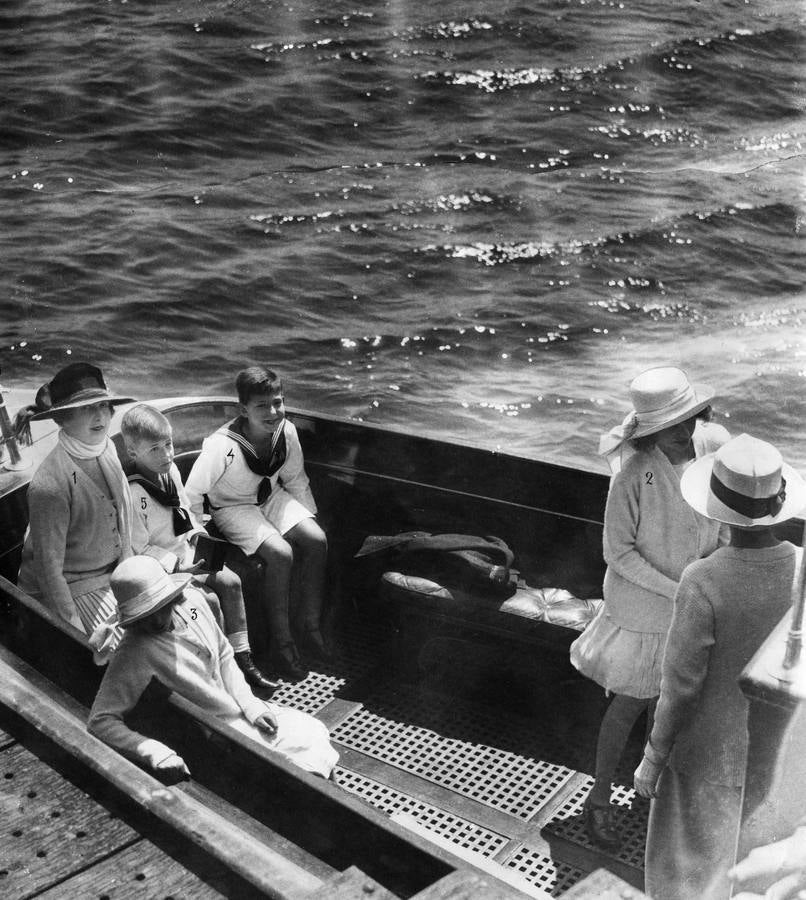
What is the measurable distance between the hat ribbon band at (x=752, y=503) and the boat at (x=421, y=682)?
1.24 m

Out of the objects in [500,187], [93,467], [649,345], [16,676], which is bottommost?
[649,345]

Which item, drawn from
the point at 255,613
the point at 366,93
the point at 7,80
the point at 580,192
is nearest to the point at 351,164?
the point at 366,93

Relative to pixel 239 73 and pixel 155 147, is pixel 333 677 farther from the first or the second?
pixel 239 73

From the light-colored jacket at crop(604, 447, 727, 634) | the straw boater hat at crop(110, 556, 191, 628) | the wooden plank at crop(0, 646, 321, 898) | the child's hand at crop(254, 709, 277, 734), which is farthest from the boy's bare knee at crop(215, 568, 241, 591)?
the light-colored jacket at crop(604, 447, 727, 634)

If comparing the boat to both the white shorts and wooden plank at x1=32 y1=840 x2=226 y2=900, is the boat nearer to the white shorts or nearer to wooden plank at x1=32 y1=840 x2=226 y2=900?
the white shorts

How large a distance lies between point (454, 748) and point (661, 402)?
1.91 m

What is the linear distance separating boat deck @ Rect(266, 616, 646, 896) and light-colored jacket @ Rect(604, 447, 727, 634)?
3.01 ft

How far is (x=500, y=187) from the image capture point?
19.3m

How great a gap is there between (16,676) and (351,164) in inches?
659

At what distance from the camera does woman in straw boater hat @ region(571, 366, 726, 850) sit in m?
4.07

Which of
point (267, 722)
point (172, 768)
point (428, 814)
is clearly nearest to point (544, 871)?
point (428, 814)

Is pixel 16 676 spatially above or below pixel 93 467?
below

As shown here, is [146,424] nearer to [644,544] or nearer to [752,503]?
[644,544]

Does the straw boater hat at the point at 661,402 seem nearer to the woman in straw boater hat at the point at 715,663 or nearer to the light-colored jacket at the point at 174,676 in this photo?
the woman in straw boater hat at the point at 715,663
